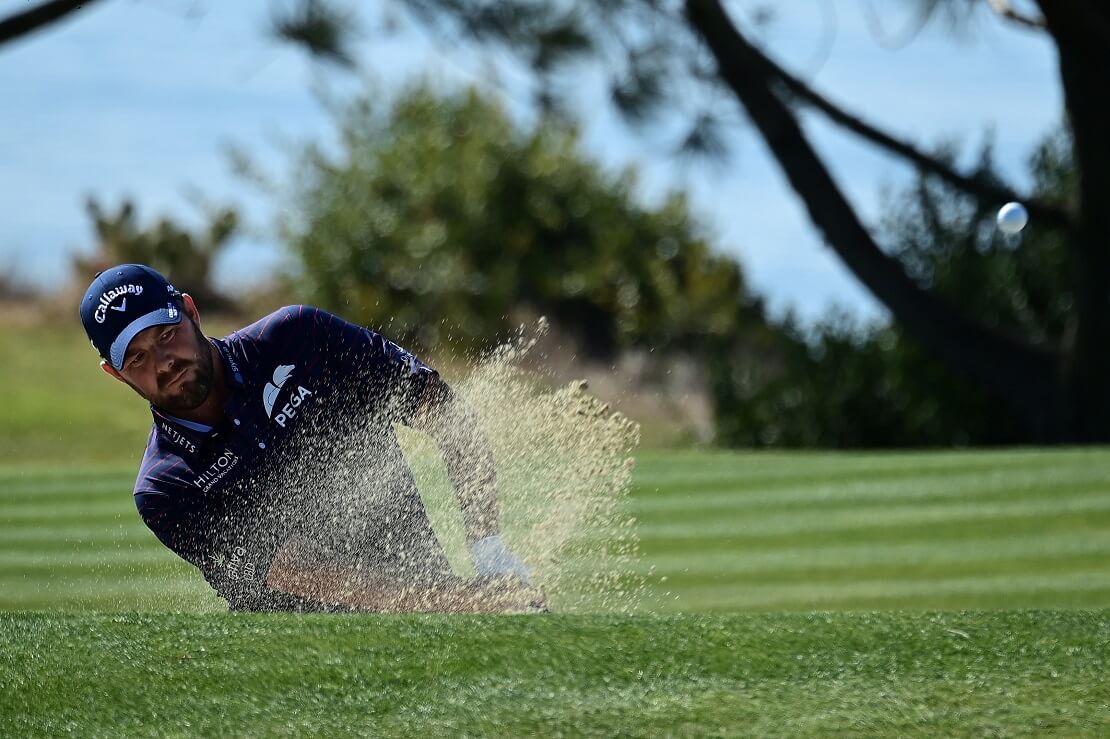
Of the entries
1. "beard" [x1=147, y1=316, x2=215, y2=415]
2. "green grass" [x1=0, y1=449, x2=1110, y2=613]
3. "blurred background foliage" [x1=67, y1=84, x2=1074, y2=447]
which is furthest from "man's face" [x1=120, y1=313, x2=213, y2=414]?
"blurred background foliage" [x1=67, y1=84, x2=1074, y2=447]

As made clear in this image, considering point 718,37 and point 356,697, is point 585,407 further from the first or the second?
point 718,37

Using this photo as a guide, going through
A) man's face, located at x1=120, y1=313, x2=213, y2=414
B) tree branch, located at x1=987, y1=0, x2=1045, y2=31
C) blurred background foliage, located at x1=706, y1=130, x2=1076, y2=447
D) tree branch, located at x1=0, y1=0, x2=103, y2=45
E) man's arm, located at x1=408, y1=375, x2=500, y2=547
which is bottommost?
blurred background foliage, located at x1=706, y1=130, x2=1076, y2=447

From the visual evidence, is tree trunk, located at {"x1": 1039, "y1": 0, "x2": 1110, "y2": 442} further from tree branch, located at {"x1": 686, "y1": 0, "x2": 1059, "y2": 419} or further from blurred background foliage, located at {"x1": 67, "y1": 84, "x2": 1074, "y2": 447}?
blurred background foliage, located at {"x1": 67, "y1": 84, "x2": 1074, "y2": 447}

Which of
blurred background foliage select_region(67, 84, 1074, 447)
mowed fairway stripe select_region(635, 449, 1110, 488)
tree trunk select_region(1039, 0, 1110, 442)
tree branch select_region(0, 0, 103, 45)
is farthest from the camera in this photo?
blurred background foliage select_region(67, 84, 1074, 447)

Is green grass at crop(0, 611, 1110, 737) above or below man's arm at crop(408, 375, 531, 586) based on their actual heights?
below

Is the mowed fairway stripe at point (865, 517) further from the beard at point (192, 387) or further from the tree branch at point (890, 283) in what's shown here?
the tree branch at point (890, 283)

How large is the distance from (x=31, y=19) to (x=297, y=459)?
20.8 ft

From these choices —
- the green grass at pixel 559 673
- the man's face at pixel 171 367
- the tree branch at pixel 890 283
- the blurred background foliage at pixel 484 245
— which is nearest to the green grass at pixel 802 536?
the man's face at pixel 171 367

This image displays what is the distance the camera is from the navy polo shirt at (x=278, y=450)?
4844 mm

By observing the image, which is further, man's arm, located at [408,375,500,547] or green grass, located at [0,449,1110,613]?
green grass, located at [0,449,1110,613]

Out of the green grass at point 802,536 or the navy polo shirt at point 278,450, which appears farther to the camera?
the green grass at point 802,536

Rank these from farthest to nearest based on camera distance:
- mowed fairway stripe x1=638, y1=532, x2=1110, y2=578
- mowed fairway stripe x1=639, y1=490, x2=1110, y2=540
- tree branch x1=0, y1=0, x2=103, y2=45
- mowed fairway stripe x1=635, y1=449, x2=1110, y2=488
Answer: mowed fairway stripe x1=635, y1=449, x2=1110, y2=488 → tree branch x1=0, y1=0, x2=103, y2=45 → mowed fairway stripe x1=639, y1=490, x2=1110, y2=540 → mowed fairway stripe x1=638, y1=532, x2=1110, y2=578

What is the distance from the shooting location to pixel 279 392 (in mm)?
4891

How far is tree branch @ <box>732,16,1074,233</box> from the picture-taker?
579 inches
